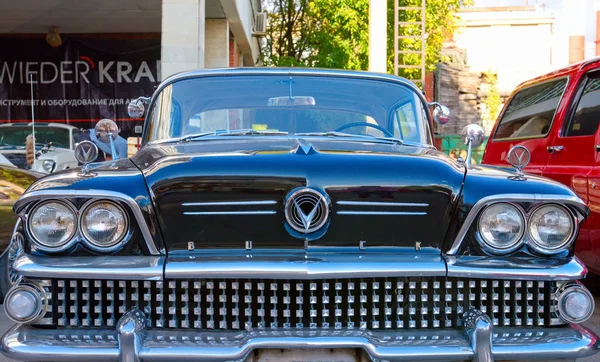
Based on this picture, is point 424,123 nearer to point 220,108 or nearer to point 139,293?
point 220,108

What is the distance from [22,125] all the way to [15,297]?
13847 millimetres

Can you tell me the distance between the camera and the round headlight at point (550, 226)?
2854 mm

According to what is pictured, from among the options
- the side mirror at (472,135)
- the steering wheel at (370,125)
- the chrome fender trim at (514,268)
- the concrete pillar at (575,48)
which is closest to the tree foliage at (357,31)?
the side mirror at (472,135)

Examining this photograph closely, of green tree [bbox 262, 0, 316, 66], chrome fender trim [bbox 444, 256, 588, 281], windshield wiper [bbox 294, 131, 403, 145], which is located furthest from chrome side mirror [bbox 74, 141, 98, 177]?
green tree [bbox 262, 0, 316, 66]

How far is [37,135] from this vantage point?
15633 mm

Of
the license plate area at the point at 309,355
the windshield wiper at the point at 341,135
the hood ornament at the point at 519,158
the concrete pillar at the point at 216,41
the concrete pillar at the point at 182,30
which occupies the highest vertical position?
the concrete pillar at the point at 216,41

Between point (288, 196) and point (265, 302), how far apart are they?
37 centimetres

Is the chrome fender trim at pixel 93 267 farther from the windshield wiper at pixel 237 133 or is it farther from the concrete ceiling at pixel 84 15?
the concrete ceiling at pixel 84 15

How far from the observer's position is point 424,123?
4.14 m

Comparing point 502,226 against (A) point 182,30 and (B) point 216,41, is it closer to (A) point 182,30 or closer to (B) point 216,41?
(A) point 182,30

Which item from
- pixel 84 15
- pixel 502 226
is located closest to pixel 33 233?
pixel 502 226

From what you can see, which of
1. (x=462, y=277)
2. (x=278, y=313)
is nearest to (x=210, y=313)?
(x=278, y=313)

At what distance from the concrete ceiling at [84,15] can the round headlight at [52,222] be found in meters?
11.9

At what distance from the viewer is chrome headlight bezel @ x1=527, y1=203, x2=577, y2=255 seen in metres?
2.84
